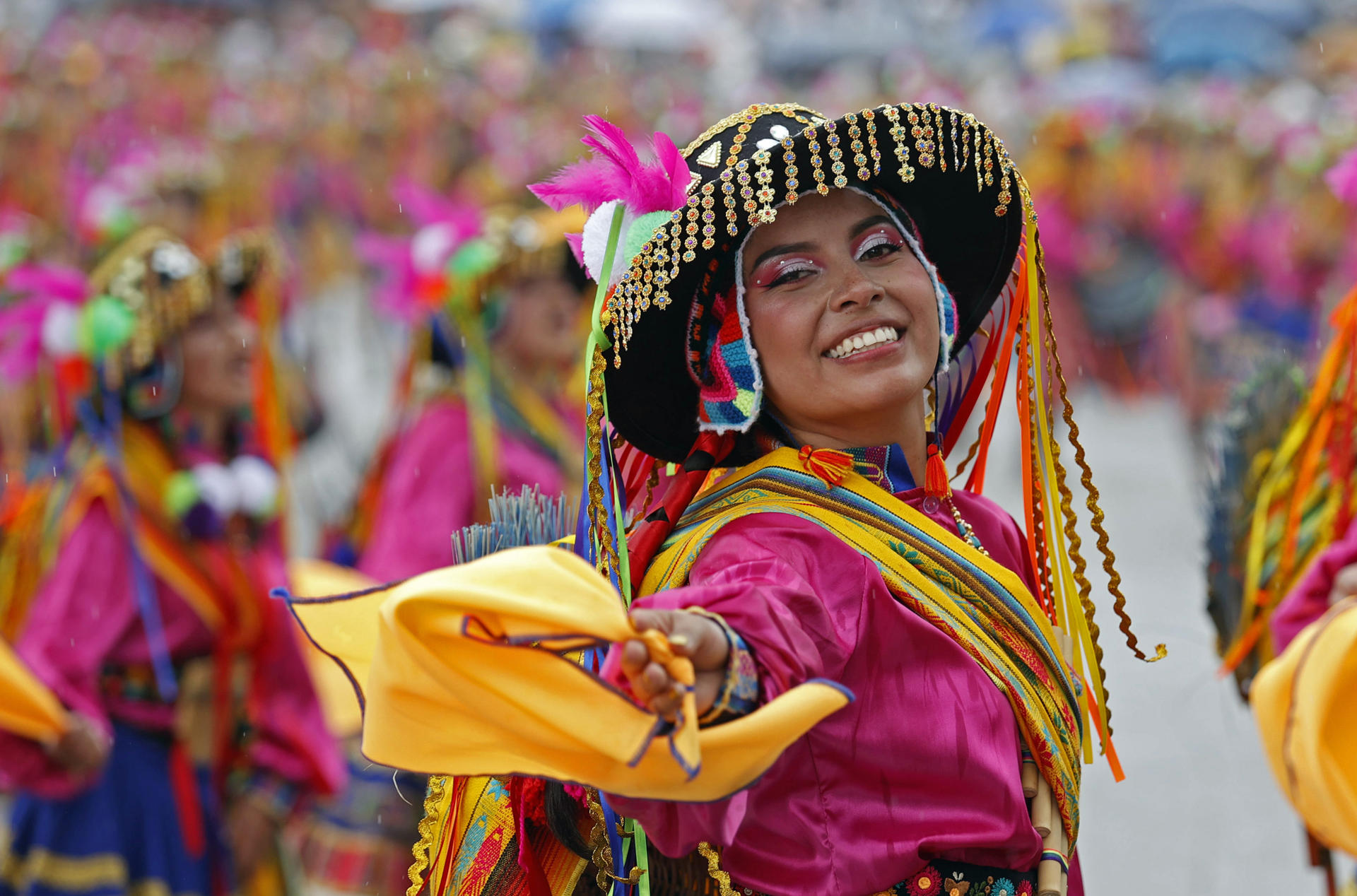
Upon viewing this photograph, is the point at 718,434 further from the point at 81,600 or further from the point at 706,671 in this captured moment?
the point at 81,600

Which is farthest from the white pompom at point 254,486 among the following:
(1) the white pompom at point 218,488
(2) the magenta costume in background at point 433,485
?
(2) the magenta costume in background at point 433,485

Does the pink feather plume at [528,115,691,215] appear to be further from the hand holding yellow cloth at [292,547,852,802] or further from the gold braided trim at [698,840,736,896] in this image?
the gold braided trim at [698,840,736,896]

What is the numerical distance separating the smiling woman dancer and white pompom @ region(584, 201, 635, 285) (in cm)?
1

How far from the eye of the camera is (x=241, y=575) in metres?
4.69

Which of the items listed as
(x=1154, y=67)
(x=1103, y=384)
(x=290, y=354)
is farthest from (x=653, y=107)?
(x=290, y=354)

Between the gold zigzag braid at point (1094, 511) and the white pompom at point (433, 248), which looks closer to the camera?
the gold zigzag braid at point (1094, 511)

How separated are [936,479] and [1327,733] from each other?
0.68 m

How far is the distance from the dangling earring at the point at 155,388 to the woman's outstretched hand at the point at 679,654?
3262 mm

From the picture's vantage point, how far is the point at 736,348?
93.4 inches

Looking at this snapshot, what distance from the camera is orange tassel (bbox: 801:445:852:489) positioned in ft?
7.59

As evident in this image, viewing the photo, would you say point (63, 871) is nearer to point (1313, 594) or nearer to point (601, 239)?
point (601, 239)

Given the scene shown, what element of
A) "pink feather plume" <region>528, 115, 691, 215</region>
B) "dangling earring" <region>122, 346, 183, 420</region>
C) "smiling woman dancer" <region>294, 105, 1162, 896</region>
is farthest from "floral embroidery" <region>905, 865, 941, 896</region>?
"dangling earring" <region>122, 346, 183, 420</region>

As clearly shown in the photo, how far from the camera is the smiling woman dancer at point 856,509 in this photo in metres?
2.15

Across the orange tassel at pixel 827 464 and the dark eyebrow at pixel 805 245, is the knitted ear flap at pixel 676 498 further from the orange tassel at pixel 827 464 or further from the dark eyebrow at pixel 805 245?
the dark eyebrow at pixel 805 245
